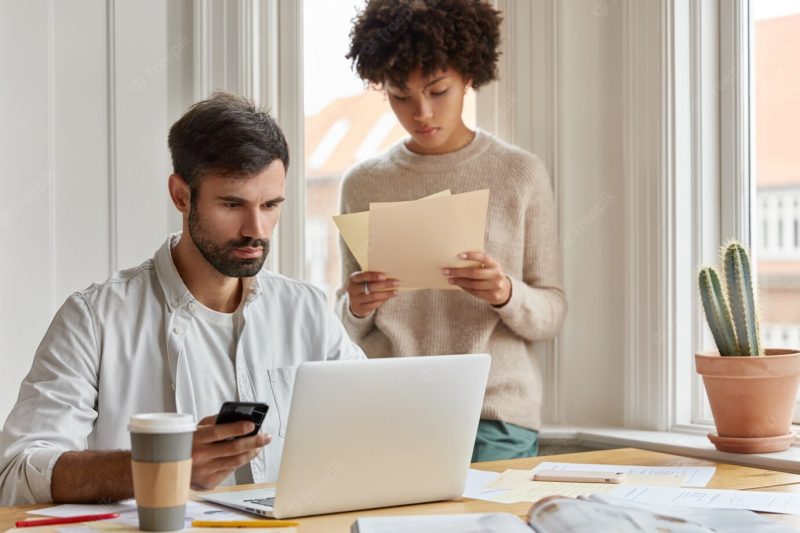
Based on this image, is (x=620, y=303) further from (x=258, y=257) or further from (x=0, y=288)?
(x=0, y=288)

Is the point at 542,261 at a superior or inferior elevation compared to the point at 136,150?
inferior

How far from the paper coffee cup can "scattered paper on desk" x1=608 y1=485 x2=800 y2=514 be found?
2.11 ft

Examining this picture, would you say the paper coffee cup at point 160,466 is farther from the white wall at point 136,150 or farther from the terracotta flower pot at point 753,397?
the white wall at point 136,150

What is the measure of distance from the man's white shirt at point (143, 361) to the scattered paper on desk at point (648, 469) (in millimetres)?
507

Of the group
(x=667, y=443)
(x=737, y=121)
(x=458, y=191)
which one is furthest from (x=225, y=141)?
(x=737, y=121)

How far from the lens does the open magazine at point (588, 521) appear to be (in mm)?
1128

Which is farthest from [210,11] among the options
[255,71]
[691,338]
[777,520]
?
[777,520]

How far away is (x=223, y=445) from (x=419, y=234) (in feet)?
2.85

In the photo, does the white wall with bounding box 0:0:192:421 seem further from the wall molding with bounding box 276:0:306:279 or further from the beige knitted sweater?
the beige knitted sweater

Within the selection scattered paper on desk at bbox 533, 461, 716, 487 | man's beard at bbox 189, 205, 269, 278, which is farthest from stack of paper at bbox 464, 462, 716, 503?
man's beard at bbox 189, 205, 269, 278

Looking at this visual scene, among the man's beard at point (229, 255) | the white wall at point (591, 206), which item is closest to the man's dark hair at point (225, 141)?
the man's beard at point (229, 255)

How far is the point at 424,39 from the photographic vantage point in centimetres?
233

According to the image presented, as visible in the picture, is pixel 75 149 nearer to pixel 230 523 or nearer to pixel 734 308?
pixel 230 523

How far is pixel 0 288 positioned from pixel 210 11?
0.95m
